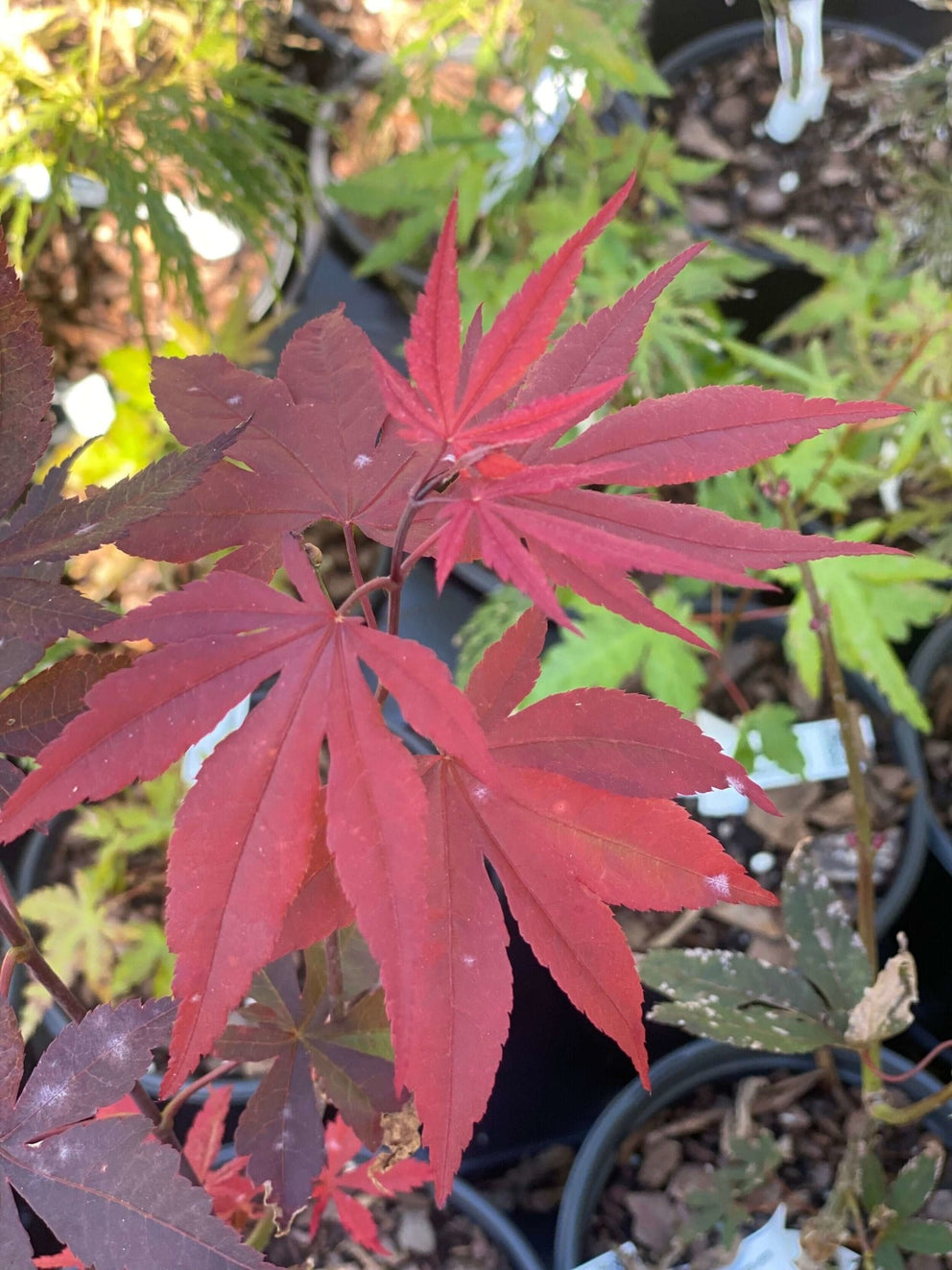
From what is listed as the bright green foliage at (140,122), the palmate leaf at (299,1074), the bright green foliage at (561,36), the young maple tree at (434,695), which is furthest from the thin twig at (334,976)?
the bright green foliage at (561,36)

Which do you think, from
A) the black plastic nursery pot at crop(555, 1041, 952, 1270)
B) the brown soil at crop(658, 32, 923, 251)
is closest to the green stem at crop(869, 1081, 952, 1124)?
the black plastic nursery pot at crop(555, 1041, 952, 1270)

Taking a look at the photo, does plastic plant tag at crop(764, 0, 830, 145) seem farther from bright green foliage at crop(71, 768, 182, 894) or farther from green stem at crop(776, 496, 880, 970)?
bright green foliage at crop(71, 768, 182, 894)

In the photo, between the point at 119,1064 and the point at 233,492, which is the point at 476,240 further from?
the point at 119,1064

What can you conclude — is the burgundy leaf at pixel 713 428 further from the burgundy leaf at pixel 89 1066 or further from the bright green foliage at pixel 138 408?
the bright green foliage at pixel 138 408

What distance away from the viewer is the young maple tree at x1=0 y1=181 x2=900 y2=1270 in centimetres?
33

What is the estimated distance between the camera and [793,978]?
28.8 inches

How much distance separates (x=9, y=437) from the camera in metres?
0.37

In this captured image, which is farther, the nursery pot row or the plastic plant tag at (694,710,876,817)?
the nursery pot row

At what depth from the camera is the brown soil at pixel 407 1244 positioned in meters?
0.83

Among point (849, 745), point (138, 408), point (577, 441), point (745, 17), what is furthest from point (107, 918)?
point (745, 17)

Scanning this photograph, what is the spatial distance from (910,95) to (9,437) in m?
1.28

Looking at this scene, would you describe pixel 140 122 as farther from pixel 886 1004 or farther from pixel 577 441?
pixel 886 1004

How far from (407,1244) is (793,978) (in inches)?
16.1

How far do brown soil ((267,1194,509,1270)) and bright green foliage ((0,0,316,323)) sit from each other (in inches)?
34.2
